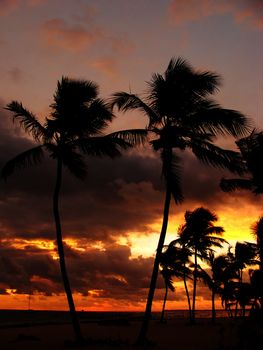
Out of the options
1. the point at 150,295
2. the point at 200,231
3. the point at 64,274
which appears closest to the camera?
the point at 150,295

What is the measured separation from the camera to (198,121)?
60.6 ft

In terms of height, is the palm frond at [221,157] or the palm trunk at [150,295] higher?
the palm frond at [221,157]

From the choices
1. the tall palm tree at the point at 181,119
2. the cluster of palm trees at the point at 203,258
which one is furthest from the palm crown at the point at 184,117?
the cluster of palm trees at the point at 203,258

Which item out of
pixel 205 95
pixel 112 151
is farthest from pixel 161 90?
pixel 112 151

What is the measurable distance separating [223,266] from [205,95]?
42.5m

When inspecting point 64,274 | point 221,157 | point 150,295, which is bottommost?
point 150,295

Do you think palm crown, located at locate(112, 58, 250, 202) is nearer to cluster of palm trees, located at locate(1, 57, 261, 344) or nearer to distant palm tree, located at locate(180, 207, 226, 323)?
cluster of palm trees, located at locate(1, 57, 261, 344)

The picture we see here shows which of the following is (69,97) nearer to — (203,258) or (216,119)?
(216,119)

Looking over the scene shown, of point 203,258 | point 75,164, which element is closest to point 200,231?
point 203,258

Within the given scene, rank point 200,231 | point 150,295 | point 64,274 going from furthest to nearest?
point 200,231 < point 64,274 < point 150,295

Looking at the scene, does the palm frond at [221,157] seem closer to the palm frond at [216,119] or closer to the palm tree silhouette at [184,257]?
the palm frond at [216,119]

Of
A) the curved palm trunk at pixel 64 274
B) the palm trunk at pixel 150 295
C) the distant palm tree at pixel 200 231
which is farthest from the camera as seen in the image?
the distant palm tree at pixel 200 231

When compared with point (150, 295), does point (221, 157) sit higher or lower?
higher

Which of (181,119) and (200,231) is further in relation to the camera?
(200,231)
